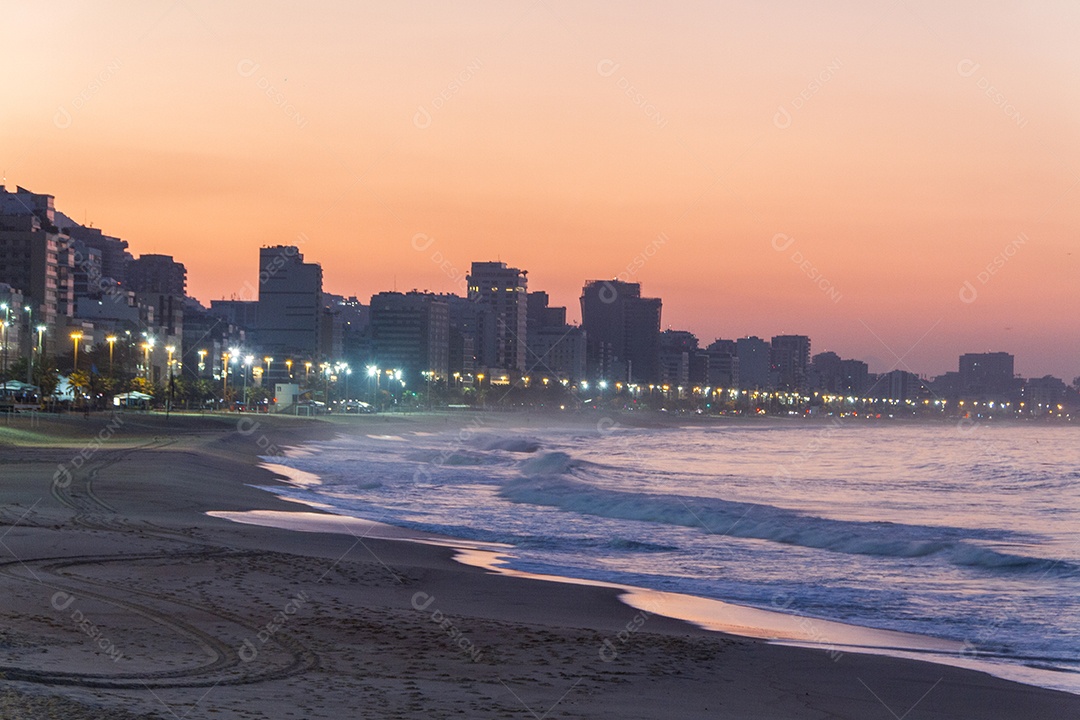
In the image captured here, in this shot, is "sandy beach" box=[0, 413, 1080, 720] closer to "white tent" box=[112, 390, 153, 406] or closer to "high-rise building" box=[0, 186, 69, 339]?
"white tent" box=[112, 390, 153, 406]

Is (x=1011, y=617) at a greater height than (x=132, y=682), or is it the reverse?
(x=132, y=682)

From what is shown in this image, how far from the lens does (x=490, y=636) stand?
39.9ft

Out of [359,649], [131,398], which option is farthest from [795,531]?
[131,398]

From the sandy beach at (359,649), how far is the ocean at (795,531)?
211cm

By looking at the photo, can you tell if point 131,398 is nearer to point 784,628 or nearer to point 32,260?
point 32,260

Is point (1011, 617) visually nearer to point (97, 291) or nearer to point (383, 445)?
point (383, 445)

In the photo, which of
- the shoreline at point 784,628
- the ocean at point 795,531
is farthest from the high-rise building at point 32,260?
the shoreline at point 784,628

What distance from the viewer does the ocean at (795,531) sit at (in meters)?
16.3

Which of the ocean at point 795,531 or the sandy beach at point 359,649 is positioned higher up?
the sandy beach at point 359,649

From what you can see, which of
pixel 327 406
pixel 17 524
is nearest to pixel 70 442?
pixel 17 524

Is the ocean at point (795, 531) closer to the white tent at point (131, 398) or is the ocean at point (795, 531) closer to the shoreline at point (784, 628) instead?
the shoreline at point (784, 628)

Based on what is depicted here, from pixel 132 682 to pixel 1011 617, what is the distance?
501 inches

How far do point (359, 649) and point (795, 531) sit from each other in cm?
1888

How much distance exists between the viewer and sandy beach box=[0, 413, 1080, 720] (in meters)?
8.48
